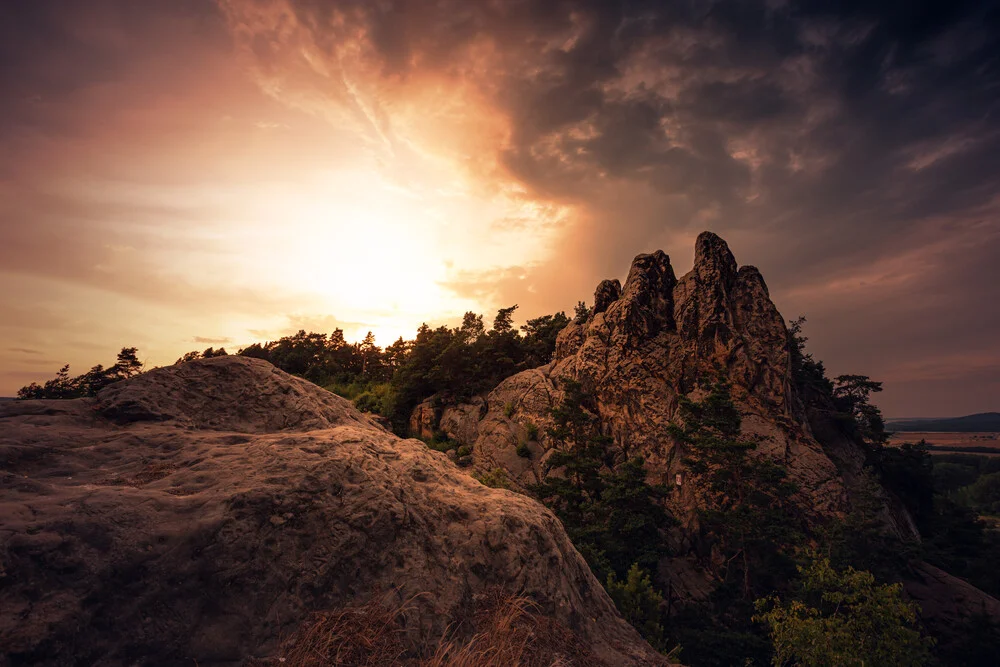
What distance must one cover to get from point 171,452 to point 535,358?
152 ft

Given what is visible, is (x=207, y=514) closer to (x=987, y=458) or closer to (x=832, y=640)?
(x=832, y=640)

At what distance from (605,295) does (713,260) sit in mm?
11391

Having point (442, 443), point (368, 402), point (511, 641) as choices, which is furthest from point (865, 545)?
point (368, 402)

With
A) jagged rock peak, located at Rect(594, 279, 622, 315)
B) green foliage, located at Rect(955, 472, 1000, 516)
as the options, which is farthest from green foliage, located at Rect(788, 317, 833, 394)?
green foliage, located at Rect(955, 472, 1000, 516)

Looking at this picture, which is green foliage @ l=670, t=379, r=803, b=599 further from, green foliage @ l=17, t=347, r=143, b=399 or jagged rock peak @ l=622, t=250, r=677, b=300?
green foliage @ l=17, t=347, r=143, b=399

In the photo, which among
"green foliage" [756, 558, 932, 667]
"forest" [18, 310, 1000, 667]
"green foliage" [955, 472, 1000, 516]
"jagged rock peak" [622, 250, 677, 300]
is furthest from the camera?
"green foliage" [955, 472, 1000, 516]

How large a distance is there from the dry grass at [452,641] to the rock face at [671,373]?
27.9 metres

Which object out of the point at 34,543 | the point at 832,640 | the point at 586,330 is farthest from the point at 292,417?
the point at 586,330

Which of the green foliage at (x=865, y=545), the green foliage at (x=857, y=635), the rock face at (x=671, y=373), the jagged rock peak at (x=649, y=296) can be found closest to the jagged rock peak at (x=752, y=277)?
the rock face at (x=671, y=373)

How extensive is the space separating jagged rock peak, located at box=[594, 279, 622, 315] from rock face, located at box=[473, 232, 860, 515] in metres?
1.81

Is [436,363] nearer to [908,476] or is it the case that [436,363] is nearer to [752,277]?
[752,277]

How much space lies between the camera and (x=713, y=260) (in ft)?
125

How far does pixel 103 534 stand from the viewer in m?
4.38

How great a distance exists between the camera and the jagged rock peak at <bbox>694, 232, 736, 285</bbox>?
1476 inches
